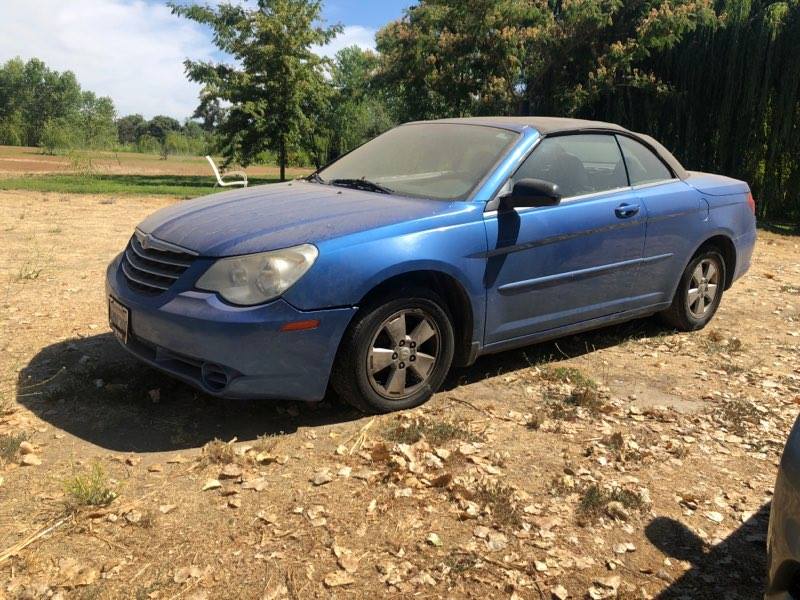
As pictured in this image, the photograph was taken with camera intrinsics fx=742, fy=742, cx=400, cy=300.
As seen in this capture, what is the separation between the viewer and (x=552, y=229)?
177 inches

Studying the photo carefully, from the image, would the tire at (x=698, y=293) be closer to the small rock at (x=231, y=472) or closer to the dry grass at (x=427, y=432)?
the dry grass at (x=427, y=432)

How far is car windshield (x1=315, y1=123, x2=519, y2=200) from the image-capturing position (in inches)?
176

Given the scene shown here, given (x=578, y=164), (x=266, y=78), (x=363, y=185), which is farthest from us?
(x=266, y=78)

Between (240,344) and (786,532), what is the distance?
2387 mm

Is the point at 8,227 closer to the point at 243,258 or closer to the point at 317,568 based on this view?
the point at 243,258

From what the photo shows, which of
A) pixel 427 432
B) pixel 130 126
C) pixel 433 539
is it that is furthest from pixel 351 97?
pixel 130 126

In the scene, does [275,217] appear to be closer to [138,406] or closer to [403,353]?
[403,353]

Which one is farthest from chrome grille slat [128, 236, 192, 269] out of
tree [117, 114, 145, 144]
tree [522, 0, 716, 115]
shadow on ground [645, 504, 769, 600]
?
tree [117, 114, 145, 144]

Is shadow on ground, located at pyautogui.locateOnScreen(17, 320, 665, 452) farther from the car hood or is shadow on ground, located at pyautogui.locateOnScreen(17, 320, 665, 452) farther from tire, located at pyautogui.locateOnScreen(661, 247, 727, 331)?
tire, located at pyautogui.locateOnScreen(661, 247, 727, 331)

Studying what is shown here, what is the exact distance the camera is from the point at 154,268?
3.94 metres

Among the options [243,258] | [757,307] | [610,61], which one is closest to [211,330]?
[243,258]

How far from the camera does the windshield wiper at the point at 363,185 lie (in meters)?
4.58

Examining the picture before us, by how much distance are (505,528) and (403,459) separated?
676mm

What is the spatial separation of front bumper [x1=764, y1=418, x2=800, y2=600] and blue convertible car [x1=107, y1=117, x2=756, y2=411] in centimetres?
213
